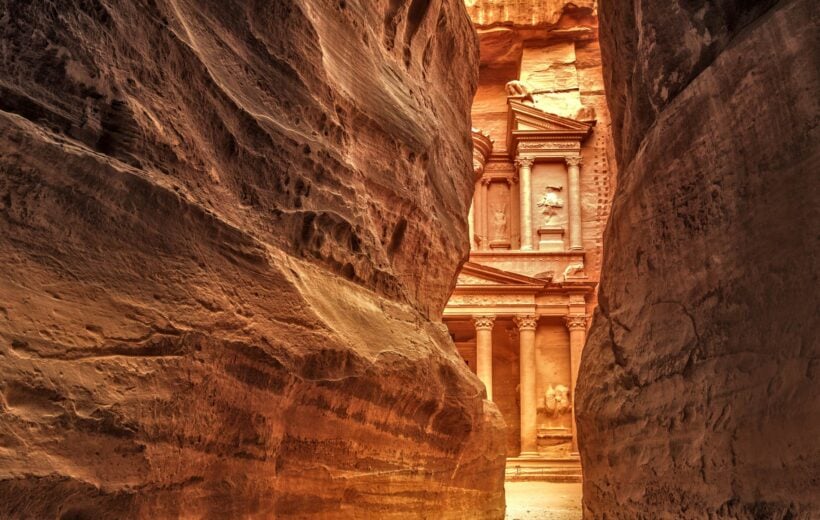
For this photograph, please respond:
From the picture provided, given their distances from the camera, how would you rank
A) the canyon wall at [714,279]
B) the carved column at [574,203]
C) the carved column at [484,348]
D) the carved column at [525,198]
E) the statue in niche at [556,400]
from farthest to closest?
the carved column at [525,198] < the carved column at [574,203] < the statue in niche at [556,400] < the carved column at [484,348] < the canyon wall at [714,279]

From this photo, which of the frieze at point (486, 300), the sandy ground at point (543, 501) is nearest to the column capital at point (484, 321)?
the frieze at point (486, 300)

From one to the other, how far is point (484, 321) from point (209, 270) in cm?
2791

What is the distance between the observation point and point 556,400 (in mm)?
31766

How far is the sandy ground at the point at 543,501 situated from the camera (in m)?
14.5

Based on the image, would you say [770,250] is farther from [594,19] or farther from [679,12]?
[594,19]

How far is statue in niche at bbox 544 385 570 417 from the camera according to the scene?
3159 cm

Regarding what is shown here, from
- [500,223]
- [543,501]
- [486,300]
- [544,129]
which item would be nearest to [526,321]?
[486,300]

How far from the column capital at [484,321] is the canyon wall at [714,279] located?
25.3 meters

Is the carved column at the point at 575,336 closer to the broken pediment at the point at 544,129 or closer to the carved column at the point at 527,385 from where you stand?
the carved column at the point at 527,385

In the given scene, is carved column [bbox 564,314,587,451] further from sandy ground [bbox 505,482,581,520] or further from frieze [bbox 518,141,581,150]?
frieze [bbox 518,141,581,150]

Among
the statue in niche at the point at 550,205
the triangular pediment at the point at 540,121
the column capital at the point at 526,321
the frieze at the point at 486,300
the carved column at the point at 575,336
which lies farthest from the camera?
the triangular pediment at the point at 540,121

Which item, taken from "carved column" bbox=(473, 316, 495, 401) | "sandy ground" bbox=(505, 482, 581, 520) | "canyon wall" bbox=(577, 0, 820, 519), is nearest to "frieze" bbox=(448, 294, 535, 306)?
"carved column" bbox=(473, 316, 495, 401)

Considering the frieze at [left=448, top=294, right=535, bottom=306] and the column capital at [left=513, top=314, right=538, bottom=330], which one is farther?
the column capital at [left=513, top=314, right=538, bottom=330]

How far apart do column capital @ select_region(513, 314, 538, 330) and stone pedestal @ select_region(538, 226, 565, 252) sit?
463 centimetres
